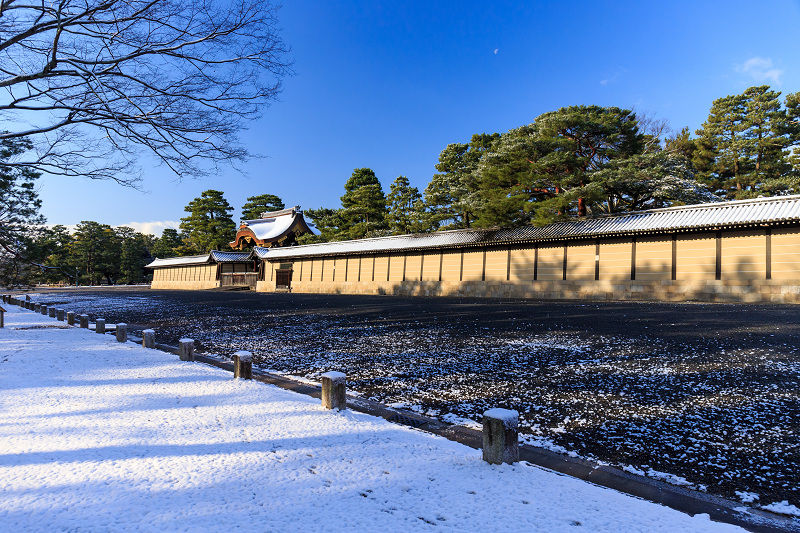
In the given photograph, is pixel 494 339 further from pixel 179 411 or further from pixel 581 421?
pixel 179 411

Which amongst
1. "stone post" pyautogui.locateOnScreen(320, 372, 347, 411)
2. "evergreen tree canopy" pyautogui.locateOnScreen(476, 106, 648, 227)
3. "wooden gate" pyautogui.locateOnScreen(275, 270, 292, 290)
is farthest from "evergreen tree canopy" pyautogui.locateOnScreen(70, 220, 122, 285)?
"stone post" pyautogui.locateOnScreen(320, 372, 347, 411)

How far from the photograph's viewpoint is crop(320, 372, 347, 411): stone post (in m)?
3.72

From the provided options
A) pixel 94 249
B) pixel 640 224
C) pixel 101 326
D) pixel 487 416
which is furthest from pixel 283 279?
pixel 94 249

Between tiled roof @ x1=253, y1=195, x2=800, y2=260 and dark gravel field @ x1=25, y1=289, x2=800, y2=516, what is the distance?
617cm

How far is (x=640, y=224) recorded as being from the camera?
17.2 m

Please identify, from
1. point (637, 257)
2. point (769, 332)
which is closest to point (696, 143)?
point (637, 257)

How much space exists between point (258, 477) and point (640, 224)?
18.9 m

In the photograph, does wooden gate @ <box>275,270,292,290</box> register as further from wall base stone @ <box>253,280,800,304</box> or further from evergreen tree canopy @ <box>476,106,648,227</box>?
evergreen tree canopy @ <box>476,106,648,227</box>

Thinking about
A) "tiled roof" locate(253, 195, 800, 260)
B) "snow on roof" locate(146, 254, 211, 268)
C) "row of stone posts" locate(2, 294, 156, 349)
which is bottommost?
"row of stone posts" locate(2, 294, 156, 349)

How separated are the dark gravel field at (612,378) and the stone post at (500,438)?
0.63m

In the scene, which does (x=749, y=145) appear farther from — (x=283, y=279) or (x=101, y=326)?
(x=283, y=279)

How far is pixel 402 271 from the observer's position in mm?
26172

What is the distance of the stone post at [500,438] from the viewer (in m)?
2.61

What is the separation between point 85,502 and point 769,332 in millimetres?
10359
